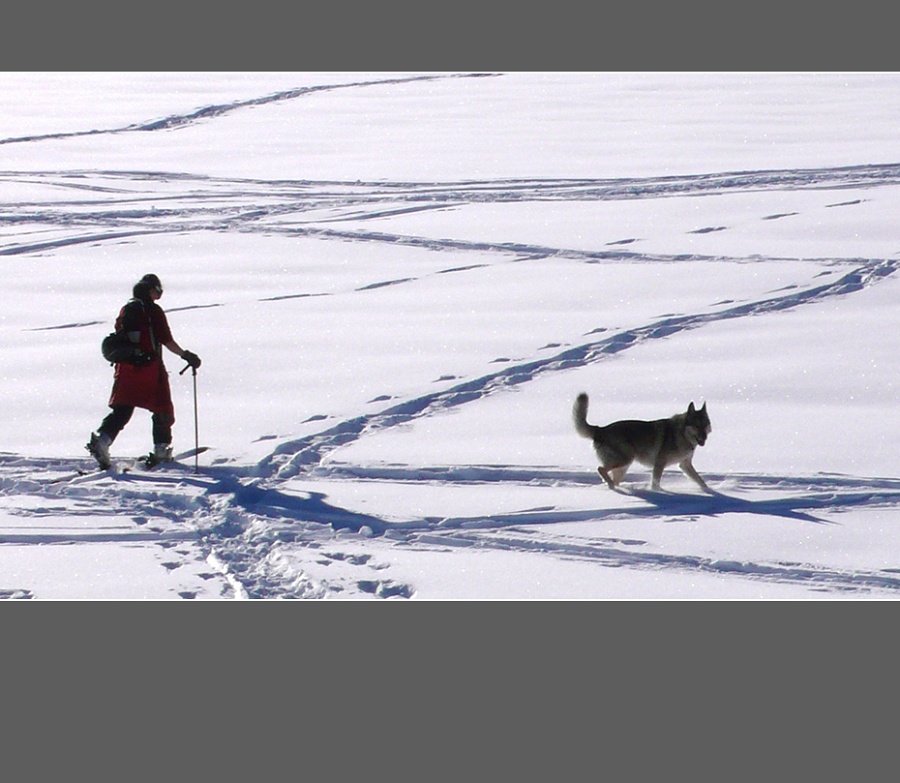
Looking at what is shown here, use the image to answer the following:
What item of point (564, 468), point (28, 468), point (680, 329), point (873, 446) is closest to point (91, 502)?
point (28, 468)

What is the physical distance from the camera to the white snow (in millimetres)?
5555

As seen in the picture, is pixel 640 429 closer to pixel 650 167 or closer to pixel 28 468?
pixel 28 468

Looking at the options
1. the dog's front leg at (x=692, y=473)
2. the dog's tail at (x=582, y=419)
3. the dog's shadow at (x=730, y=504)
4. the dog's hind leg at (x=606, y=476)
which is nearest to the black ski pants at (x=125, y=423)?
the dog's tail at (x=582, y=419)

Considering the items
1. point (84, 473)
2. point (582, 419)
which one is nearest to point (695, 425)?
point (582, 419)

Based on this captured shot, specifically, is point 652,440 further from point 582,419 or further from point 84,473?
point 84,473

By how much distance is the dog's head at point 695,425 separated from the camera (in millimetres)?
6160

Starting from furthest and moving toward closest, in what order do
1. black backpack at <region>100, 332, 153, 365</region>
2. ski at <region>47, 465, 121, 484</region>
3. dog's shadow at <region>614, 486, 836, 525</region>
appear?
black backpack at <region>100, 332, 153, 365</region> → ski at <region>47, 465, 121, 484</region> → dog's shadow at <region>614, 486, 836, 525</region>

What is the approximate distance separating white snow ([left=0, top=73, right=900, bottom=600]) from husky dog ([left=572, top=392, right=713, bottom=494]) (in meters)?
0.16

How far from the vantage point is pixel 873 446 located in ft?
22.5

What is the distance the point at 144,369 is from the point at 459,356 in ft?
9.02

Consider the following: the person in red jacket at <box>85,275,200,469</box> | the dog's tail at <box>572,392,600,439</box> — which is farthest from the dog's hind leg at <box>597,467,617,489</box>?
the person in red jacket at <box>85,275,200,469</box>

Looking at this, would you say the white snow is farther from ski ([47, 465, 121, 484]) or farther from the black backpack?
the black backpack

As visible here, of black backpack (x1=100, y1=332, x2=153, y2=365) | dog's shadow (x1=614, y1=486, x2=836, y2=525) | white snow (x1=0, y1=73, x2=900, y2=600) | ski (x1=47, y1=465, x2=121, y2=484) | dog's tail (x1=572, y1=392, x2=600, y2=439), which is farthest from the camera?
black backpack (x1=100, y1=332, x2=153, y2=365)

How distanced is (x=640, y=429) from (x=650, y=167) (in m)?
10.9
